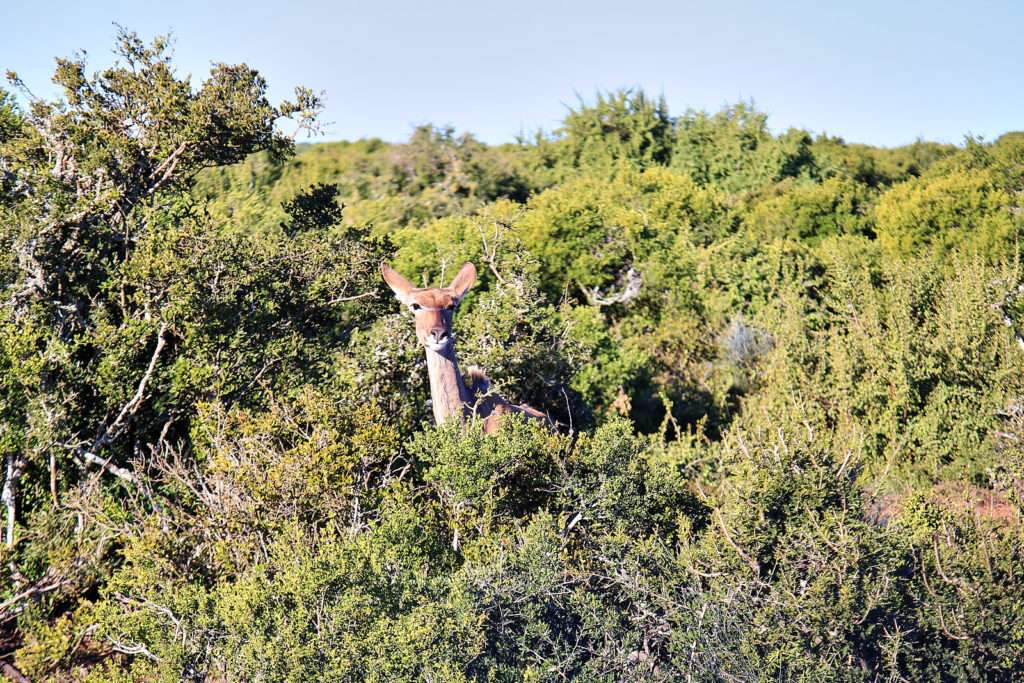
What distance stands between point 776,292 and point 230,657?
785 inches

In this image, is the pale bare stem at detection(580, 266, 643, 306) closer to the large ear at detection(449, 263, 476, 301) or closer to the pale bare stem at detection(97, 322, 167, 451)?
the large ear at detection(449, 263, 476, 301)

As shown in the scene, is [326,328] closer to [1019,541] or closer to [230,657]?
[230,657]

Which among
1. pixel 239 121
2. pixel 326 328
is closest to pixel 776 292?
pixel 326 328

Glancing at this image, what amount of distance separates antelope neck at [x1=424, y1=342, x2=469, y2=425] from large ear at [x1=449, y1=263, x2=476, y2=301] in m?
0.65

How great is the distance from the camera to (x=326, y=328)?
53.1 ft

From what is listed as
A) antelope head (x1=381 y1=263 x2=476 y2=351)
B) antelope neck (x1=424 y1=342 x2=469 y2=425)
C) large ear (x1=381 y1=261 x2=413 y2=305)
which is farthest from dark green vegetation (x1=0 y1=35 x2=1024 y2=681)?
large ear (x1=381 y1=261 x2=413 y2=305)

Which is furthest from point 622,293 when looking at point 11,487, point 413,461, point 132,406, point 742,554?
point 11,487

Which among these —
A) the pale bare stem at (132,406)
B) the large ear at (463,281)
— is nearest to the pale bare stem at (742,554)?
the large ear at (463,281)

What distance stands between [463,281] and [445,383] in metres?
1.30

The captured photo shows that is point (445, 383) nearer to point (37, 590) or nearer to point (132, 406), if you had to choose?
point (132, 406)

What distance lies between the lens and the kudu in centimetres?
1077

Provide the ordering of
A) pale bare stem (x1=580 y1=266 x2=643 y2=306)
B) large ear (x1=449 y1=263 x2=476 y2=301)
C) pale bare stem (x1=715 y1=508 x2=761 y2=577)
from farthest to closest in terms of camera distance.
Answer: pale bare stem (x1=580 y1=266 x2=643 y2=306) < large ear (x1=449 y1=263 x2=476 y2=301) < pale bare stem (x1=715 y1=508 x2=761 y2=577)

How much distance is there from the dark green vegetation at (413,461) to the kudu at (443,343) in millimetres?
573

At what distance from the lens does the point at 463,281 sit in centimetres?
1138
